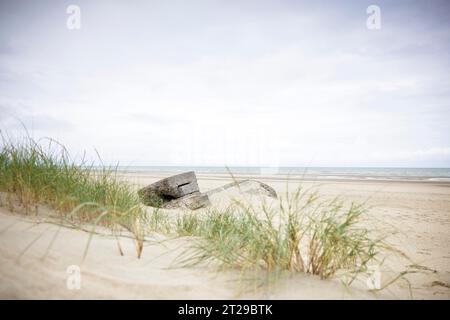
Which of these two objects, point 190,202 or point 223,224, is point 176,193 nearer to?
point 190,202

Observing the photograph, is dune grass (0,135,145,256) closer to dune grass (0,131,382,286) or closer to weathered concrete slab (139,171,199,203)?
dune grass (0,131,382,286)

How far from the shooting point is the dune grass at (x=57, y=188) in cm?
256

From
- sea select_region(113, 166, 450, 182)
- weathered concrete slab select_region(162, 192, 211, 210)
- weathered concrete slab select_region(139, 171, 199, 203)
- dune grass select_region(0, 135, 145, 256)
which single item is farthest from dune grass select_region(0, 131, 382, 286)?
sea select_region(113, 166, 450, 182)

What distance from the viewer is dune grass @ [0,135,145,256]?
2.56 meters

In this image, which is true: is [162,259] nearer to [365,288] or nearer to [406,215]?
[365,288]

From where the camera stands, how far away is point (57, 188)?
265 centimetres

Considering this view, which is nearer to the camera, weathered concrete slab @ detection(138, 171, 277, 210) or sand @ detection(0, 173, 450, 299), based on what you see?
sand @ detection(0, 173, 450, 299)

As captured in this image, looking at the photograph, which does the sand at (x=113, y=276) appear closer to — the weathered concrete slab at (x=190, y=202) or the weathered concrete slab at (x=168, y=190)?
the weathered concrete slab at (x=190, y=202)

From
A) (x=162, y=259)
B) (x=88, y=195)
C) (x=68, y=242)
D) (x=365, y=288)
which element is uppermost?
(x=88, y=195)

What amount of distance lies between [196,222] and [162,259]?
1.57m

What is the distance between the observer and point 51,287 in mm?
1489

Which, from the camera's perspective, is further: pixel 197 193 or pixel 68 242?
pixel 197 193

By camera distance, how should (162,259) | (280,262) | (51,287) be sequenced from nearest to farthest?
1. (51,287)
2. (280,262)
3. (162,259)
